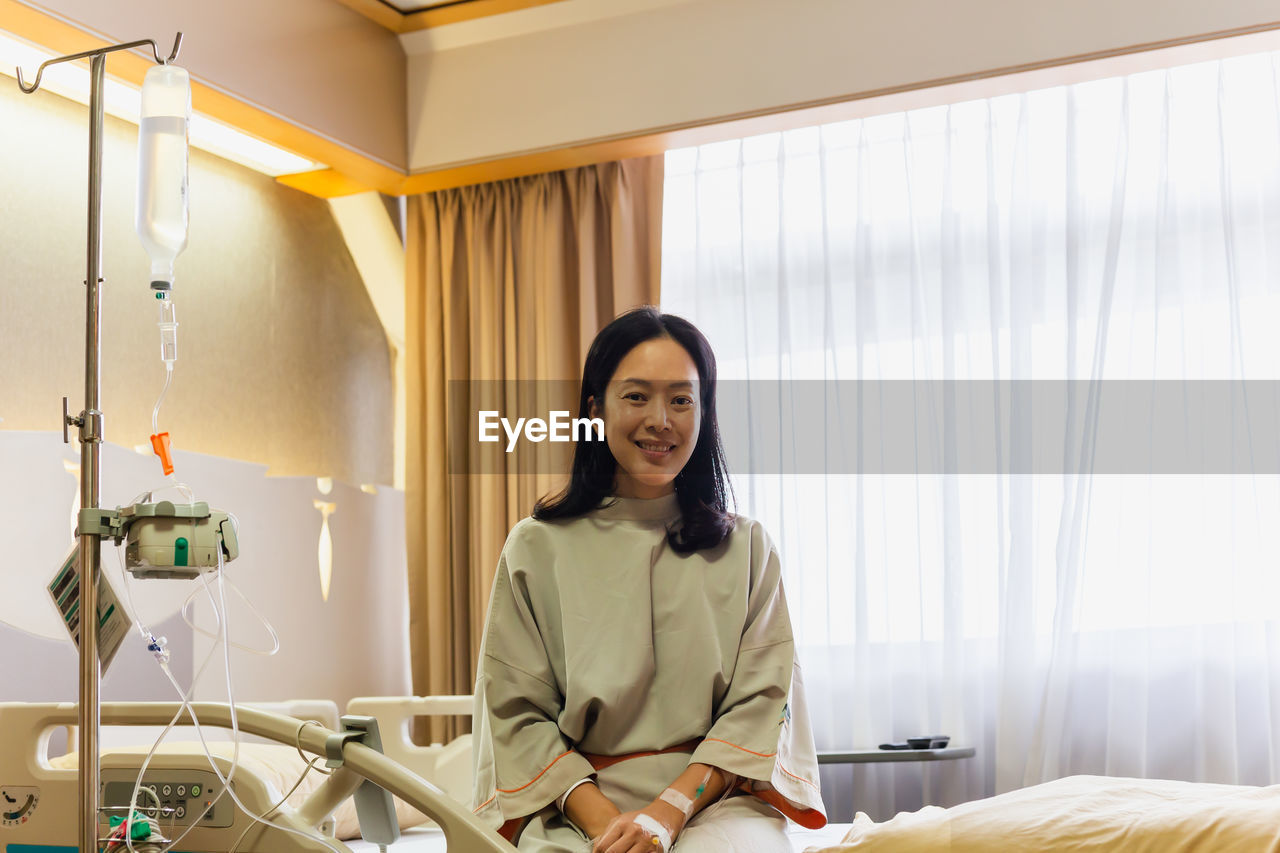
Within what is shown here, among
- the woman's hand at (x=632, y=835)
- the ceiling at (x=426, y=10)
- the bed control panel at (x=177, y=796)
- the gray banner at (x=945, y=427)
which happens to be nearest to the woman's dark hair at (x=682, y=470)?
the woman's hand at (x=632, y=835)

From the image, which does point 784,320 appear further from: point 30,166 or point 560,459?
point 30,166

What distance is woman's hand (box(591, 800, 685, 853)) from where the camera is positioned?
4.97ft

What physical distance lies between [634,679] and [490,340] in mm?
2122

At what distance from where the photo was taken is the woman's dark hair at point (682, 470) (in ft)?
6.05

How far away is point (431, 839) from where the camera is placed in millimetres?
2676

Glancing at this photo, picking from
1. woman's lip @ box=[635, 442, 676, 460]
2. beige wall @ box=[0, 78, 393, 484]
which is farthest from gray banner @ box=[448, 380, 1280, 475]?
woman's lip @ box=[635, 442, 676, 460]

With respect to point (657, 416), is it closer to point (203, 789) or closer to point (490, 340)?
point (203, 789)

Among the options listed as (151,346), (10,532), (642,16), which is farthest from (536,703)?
(642,16)

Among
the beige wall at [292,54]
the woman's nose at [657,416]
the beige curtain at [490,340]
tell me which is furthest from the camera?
the beige curtain at [490,340]

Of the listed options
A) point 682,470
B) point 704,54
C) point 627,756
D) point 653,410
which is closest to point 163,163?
point 653,410

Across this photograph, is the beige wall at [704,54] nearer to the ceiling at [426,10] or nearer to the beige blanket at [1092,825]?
the ceiling at [426,10]

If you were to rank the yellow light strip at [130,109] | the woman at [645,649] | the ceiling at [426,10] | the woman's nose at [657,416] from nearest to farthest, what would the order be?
the woman at [645,649], the woman's nose at [657,416], the yellow light strip at [130,109], the ceiling at [426,10]

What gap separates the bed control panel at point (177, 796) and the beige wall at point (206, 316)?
130 cm

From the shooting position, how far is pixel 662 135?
11.0 ft
